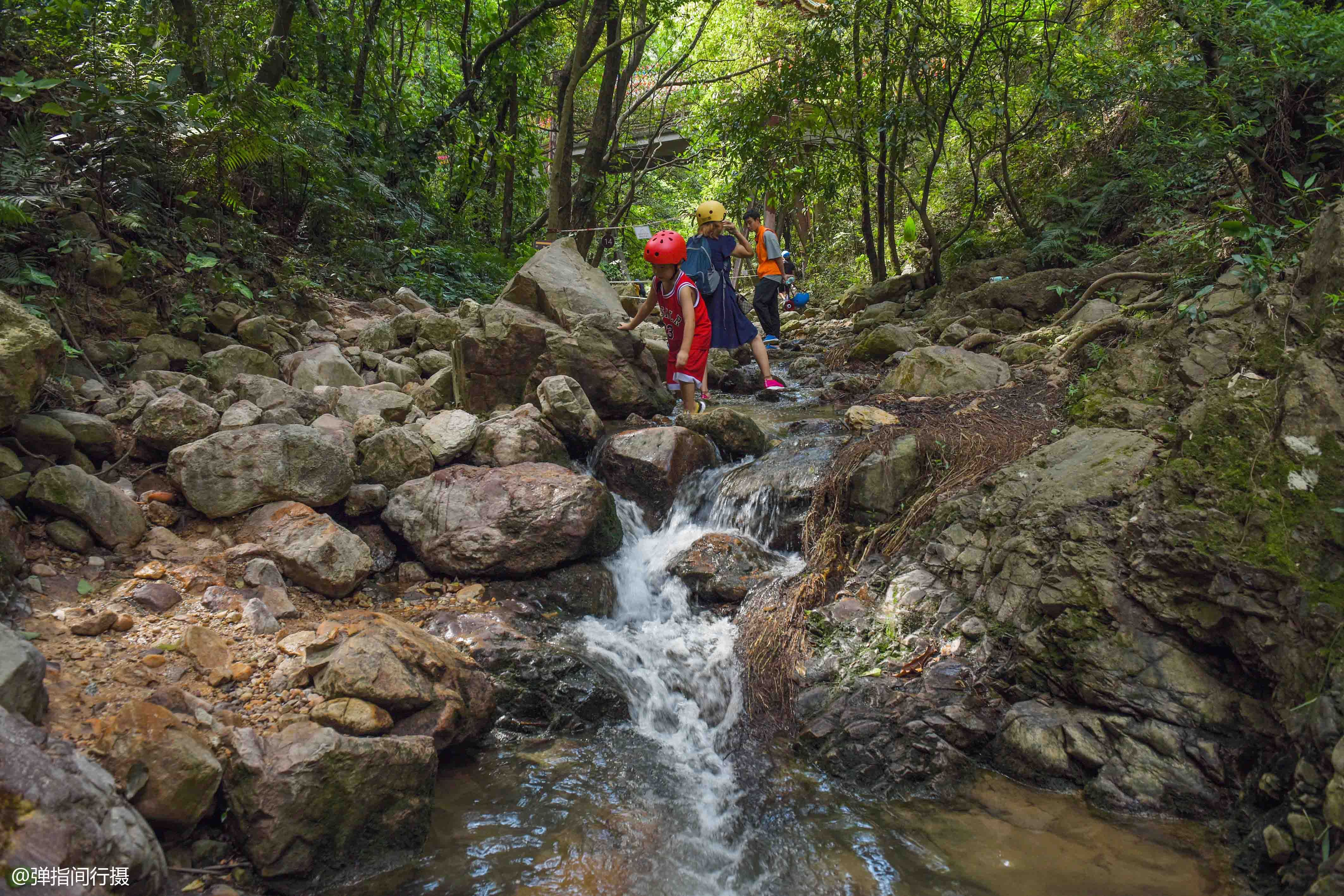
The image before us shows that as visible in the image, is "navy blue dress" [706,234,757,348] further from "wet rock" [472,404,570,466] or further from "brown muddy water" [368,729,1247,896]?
"brown muddy water" [368,729,1247,896]

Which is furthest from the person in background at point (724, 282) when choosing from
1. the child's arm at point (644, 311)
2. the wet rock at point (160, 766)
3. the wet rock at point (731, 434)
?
the wet rock at point (160, 766)

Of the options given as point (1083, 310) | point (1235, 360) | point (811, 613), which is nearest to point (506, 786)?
point (811, 613)

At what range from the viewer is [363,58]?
10.7 meters

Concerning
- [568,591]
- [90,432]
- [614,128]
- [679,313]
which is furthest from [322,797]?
[614,128]

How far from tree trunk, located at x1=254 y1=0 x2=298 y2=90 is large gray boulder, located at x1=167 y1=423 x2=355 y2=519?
6334 millimetres

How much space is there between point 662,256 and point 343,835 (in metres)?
4.92

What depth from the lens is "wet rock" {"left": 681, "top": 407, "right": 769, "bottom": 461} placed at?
19.5 ft

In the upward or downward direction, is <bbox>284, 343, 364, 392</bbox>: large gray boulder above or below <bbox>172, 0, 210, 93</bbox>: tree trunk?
below

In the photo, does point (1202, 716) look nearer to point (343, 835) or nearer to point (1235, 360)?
point (1235, 360)

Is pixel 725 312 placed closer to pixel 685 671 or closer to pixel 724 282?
pixel 724 282

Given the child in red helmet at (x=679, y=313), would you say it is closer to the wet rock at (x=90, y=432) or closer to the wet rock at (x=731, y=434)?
the wet rock at (x=731, y=434)

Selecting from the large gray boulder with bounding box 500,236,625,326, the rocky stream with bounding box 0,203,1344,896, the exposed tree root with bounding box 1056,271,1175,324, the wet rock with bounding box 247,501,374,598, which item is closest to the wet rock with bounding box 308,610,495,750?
the rocky stream with bounding box 0,203,1344,896

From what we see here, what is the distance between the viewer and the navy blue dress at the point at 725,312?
671 centimetres

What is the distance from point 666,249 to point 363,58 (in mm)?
7610
